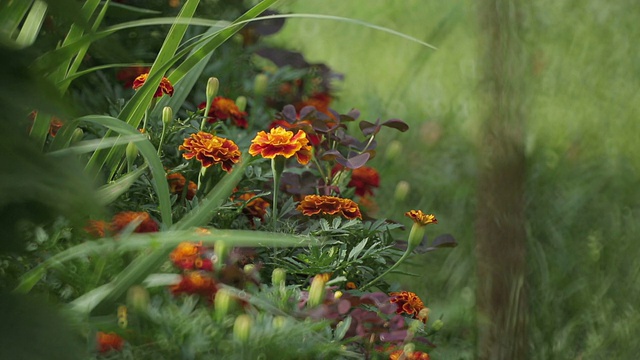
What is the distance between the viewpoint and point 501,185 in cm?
162

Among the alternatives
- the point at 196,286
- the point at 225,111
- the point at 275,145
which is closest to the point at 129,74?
the point at 225,111

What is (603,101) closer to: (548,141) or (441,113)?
(548,141)

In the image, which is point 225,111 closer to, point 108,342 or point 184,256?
point 184,256

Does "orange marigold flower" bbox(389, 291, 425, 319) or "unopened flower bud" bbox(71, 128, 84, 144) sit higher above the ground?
"unopened flower bud" bbox(71, 128, 84, 144)

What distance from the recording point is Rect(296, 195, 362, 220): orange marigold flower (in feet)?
6.77

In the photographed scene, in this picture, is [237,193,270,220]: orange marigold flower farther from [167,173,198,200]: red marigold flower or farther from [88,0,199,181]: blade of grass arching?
[88,0,199,181]: blade of grass arching

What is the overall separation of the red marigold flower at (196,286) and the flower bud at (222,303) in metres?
0.09

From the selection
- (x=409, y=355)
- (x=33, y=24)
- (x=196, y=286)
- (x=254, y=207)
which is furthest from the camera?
(x=254, y=207)

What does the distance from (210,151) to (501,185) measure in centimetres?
69

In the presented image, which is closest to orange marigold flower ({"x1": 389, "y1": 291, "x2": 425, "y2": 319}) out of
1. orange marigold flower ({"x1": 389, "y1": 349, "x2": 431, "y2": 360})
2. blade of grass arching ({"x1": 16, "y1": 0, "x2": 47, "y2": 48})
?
orange marigold flower ({"x1": 389, "y1": 349, "x2": 431, "y2": 360})

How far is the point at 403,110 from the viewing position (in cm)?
416

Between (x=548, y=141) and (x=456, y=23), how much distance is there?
132cm

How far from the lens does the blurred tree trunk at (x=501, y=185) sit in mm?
1618

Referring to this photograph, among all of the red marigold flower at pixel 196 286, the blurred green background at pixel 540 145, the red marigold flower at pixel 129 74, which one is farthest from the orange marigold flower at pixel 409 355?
the red marigold flower at pixel 129 74
